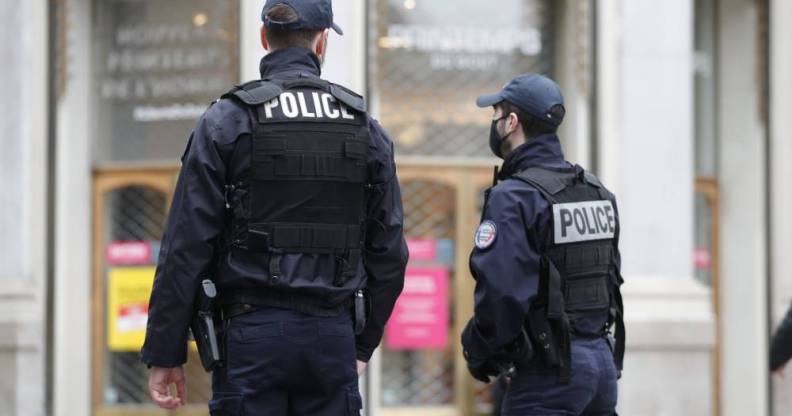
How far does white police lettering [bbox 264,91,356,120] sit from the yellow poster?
22.3 feet

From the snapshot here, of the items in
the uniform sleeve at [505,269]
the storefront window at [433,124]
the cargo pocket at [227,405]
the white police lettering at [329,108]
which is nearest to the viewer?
the cargo pocket at [227,405]

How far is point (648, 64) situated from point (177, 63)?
3.73m

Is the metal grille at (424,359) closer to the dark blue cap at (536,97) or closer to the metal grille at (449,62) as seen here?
the metal grille at (449,62)

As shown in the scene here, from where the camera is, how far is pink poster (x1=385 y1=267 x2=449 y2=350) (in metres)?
11.1

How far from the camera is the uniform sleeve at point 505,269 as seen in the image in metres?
5.13

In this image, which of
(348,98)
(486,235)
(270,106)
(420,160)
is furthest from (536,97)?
(420,160)

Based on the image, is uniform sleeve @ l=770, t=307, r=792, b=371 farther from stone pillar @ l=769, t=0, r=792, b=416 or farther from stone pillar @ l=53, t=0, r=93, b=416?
stone pillar @ l=53, t=0, r=93, b=416

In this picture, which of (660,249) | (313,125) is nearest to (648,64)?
(660,249)

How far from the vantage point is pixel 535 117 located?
551 cm

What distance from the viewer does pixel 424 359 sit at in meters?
11.2

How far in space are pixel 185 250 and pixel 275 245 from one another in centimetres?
29

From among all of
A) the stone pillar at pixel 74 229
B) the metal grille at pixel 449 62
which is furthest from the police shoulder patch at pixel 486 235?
the stone pillar at pixel 74 229

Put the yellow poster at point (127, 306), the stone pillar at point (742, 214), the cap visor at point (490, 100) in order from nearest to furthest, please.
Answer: the cap visor at point (490, 100)
the yellow poster at point (127, 306)
the stone pillar at point (742, 214)

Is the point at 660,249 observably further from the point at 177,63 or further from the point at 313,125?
the point at 313,125
